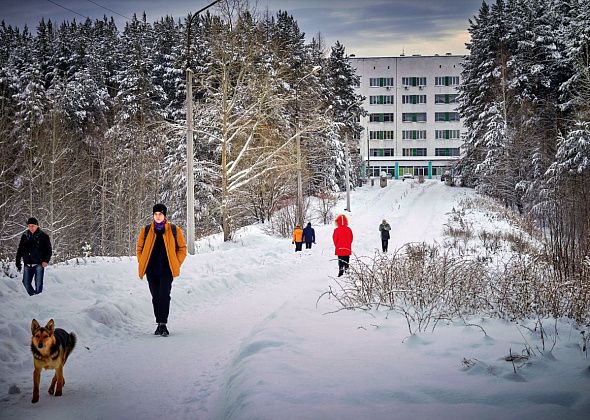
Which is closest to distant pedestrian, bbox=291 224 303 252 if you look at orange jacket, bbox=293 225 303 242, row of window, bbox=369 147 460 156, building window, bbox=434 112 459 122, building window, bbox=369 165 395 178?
orange jacket, bbox=293 225 303 242

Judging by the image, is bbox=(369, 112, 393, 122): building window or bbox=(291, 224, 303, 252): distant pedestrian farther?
bbox=(369, 112, 393, 122): building window

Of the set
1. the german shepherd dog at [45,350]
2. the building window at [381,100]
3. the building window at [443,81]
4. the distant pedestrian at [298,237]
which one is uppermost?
the building window at [443,81]

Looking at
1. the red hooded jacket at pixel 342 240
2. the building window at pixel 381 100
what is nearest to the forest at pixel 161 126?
the red hooded jacket at pixel 342 240

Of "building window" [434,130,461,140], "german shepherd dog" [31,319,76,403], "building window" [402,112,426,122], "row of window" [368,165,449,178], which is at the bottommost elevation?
"german shepherd dog" [31,319,76,403]

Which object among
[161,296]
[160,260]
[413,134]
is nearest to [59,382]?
[161,296]

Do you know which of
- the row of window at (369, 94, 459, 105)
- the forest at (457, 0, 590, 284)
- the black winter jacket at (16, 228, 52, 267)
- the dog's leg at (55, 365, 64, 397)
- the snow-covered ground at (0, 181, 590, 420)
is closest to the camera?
the snow-covered ground at (0, 181, 590, 420)

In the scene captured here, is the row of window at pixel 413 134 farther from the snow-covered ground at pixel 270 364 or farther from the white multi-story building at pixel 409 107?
the snow-covered ground at pixel 270 364

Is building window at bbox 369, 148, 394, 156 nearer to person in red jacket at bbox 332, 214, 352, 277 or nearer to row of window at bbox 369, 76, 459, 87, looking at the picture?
row of window at bbox 369, 76, 459, 87

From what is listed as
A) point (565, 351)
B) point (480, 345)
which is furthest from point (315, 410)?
point (565, 351)

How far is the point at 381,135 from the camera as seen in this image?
96.2 meters

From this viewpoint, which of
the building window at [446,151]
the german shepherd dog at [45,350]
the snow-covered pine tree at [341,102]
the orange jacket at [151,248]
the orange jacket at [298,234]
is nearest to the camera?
the german shepherd dog at [45,350]

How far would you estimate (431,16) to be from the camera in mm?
11438

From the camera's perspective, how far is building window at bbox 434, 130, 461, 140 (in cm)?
9569

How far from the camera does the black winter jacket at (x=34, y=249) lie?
10.2 meters
